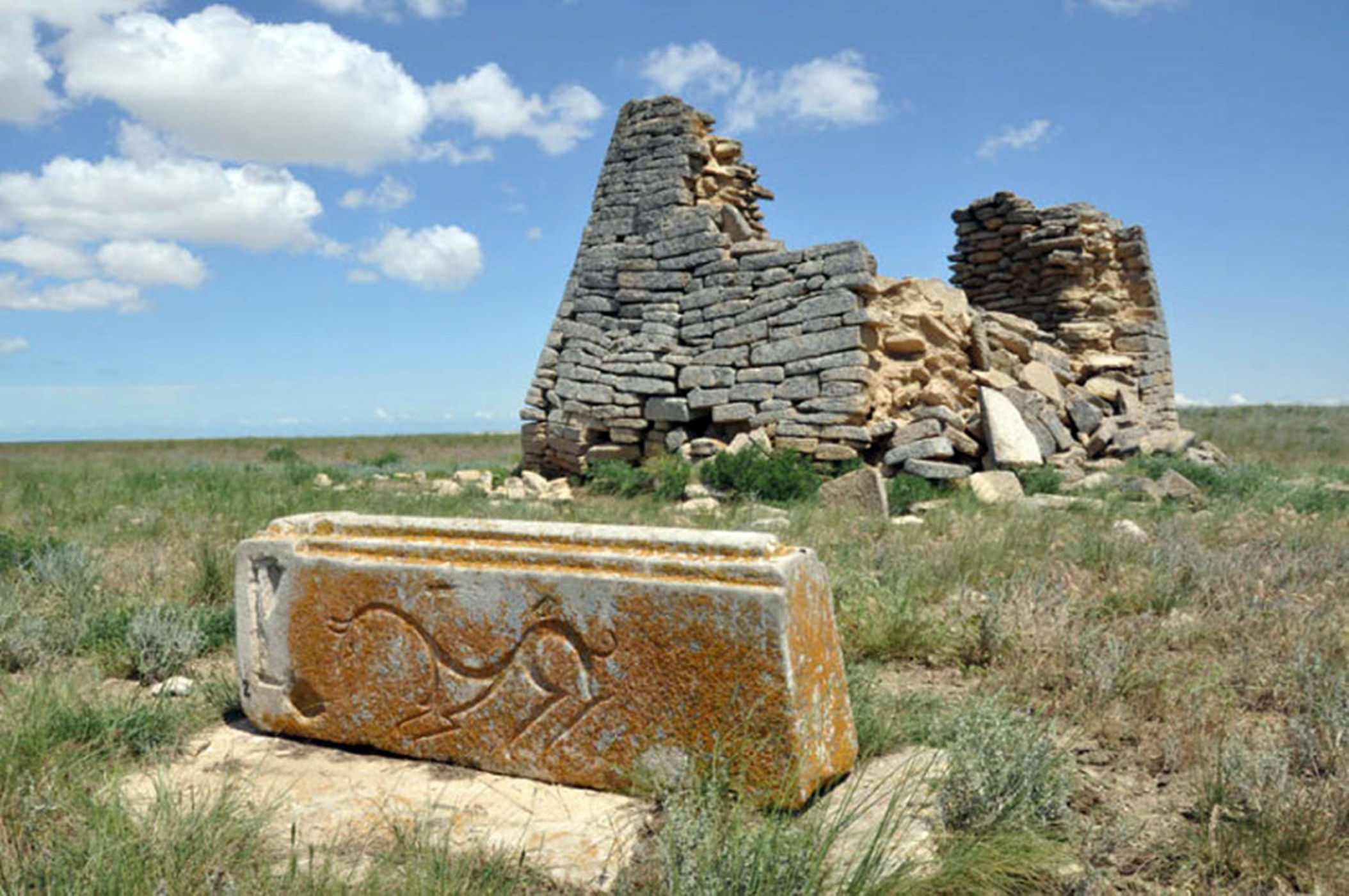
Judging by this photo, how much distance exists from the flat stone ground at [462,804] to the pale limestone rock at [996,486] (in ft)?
17.8

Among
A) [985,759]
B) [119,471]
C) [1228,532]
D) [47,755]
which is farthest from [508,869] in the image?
[119,471]

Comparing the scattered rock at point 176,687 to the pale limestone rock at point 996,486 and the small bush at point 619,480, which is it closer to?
the small bush at point 619,480

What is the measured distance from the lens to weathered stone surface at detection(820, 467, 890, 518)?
24.1ft

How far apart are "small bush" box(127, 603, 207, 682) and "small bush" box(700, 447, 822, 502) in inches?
197

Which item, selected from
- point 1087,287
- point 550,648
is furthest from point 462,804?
point 1087,287

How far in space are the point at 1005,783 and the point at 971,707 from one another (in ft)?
2.20

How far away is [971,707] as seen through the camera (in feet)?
9.79

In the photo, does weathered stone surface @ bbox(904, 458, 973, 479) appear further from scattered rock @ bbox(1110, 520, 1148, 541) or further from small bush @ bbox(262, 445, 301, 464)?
small bush @ bbox(262, 445, 301, 464)

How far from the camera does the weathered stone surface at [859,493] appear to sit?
7.34m

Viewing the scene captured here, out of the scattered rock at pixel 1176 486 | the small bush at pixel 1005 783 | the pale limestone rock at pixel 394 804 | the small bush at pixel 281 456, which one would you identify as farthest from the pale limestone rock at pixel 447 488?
the small bush at pixel 1005 783

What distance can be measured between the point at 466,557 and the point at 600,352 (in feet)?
25.7

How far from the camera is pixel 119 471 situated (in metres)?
10.9

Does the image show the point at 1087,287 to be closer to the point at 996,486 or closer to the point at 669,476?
the point at 996,486

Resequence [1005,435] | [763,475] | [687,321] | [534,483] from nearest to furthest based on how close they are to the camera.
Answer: [763,475], [1005,435], [687,321], [534,483]
